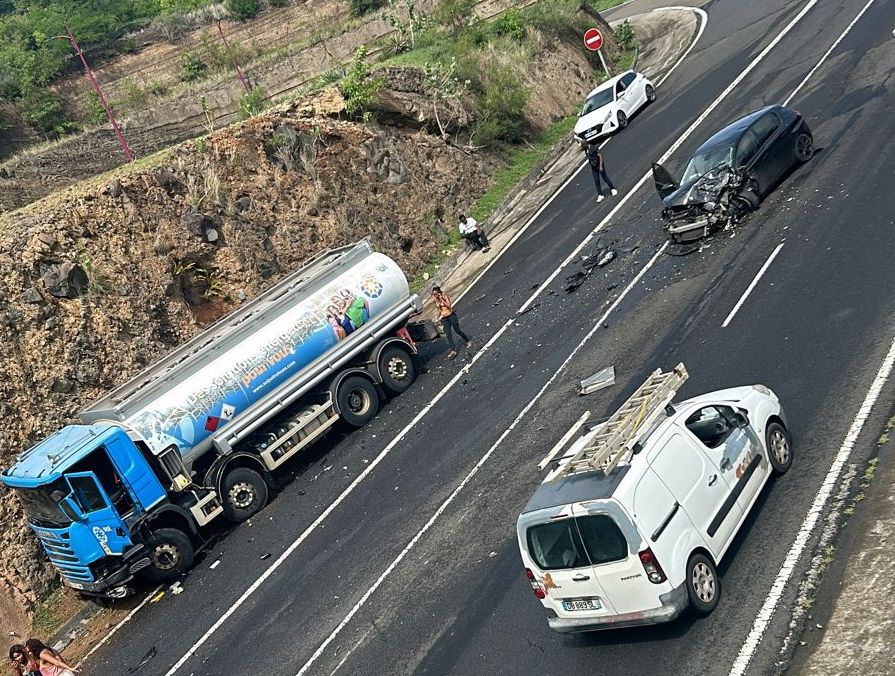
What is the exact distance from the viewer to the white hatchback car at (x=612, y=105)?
109 feet

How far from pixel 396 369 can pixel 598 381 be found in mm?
6116

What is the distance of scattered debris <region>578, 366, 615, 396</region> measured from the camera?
17.1 metres

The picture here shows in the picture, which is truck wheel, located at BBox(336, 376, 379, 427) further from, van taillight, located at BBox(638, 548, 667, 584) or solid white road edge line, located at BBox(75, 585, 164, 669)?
van taillight, located at BBox(638, 548, 667, 584)

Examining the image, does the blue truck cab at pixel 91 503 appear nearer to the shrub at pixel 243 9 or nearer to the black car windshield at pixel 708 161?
the black car windshield at pixel 708 161

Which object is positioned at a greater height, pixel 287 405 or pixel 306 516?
pixel 287 405

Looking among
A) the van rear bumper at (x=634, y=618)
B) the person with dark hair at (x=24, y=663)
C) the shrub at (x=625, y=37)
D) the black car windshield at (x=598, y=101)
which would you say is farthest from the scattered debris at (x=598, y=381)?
the shrub at (x=625, y=37)

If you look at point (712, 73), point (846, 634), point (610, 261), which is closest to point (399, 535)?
point (846, 634)

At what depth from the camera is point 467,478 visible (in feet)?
53.4

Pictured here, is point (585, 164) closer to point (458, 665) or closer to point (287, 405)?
point (287, 405)

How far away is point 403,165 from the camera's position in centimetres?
3139

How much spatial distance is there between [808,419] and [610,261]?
10.9 meters

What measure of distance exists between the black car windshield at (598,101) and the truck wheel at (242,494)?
21.0 metres

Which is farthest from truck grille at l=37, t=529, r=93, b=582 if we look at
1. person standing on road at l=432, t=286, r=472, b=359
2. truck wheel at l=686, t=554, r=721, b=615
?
truck wheel at l=686, t=554, r=721, b=615

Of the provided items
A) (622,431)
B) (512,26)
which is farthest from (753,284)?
(512,26)
